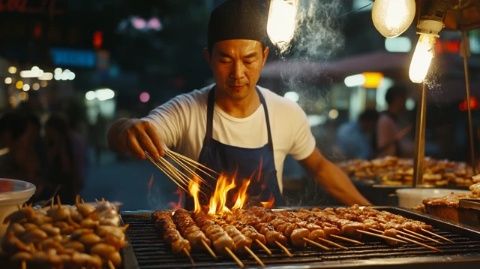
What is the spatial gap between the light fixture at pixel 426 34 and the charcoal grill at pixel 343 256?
1.45m

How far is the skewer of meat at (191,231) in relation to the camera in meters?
2.90

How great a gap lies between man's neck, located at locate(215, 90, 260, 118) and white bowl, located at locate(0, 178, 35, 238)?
1.94 m

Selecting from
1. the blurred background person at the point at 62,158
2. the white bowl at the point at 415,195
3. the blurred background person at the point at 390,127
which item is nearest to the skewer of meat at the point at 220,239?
the white bowl at the point at 415,195

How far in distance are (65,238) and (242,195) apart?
1780 millimetres

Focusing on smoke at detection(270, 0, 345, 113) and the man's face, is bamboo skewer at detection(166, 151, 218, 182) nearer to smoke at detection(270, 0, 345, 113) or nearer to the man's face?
the man's face

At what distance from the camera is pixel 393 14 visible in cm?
410

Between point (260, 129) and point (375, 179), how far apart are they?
8.83 feet

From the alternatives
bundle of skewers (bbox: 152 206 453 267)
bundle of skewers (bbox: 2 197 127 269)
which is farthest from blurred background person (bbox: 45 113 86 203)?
bundle of skewers (bbox: 2 197 127 269)

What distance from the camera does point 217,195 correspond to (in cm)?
387

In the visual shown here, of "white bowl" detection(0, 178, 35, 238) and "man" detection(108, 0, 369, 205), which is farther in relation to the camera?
"man" detection(108, 0, 369, 205)

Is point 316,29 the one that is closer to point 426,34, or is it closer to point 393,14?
point 426,34

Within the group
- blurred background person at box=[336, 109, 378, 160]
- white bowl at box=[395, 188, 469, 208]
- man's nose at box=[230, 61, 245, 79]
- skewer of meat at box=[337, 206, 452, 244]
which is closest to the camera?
skewer of meat at box=[337, 206, 452, 244]

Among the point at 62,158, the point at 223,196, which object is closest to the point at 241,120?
the point at 223,196

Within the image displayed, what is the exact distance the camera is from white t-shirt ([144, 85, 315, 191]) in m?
4.57
